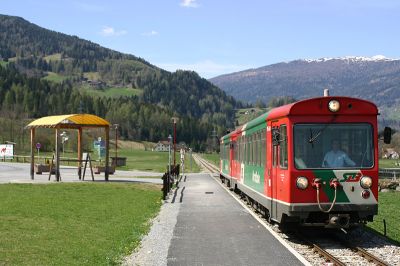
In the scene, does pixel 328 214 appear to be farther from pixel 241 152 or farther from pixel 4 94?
pixel 4 94

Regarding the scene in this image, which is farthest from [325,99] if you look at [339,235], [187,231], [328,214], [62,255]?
[62,255]

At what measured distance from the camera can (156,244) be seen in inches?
559

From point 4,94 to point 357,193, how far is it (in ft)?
648

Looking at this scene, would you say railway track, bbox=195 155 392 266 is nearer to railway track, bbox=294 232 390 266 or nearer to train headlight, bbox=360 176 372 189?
railway track, bbox=294 232 390 266

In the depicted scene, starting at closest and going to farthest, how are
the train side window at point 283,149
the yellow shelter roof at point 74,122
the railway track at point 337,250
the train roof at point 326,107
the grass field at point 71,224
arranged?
1. the railway track at point 337,250
2. the grass field at point 71,224
3. the train roof at point 326,107
4. the train side window at point 283,149
5. the yellow shelter roof at point 74,122

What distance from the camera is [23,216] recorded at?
1928 cm

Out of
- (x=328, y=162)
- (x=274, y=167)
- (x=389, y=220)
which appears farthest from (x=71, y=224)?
(x=389, y=220)

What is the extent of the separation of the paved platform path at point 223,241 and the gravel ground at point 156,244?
0.16 metres

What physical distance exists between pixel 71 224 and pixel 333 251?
7959 millimetres

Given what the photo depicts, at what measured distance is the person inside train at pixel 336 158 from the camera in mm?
14133

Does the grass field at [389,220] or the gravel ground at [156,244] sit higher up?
A: the gravel ground at [156,244]

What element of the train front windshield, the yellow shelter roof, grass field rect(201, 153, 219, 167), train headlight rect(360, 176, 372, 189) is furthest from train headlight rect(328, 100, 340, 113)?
grass field rect(201, 153, 219, 167)

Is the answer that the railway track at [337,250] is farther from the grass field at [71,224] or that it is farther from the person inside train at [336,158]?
the grass field at [71,224]

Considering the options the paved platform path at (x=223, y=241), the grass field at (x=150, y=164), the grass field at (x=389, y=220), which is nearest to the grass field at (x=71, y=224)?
the paved platform path at (x=223, y=241)
